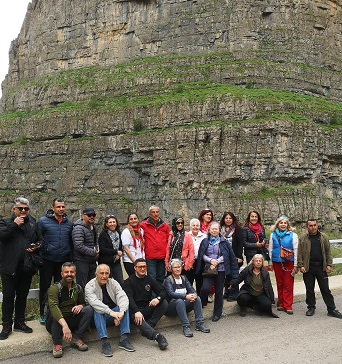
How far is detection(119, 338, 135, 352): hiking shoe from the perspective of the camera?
858 centimetres

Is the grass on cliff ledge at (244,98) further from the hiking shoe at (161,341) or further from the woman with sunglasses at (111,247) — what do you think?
the hiking shoe at (161,341)

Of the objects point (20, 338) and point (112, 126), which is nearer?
point (20, 338)

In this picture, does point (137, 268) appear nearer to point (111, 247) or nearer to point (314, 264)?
point (111, 247)

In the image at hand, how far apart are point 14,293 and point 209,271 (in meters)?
4.36

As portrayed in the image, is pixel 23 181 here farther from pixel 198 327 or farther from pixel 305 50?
pixel 198 327

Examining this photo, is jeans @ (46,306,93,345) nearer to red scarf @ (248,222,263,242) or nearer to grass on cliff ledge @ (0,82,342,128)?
red scarf @ (248,222,263,242)

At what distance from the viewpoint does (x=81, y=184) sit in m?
38.7

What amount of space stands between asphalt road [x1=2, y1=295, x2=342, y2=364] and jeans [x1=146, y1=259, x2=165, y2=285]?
182 centimetres

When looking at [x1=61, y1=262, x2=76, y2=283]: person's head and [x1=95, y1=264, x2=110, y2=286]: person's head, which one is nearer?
[x1=61, y1=262, x2=76, y2=283]: person's head

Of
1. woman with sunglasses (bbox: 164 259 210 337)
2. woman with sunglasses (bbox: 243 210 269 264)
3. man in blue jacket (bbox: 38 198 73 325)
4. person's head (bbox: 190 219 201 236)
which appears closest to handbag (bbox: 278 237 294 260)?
woman with sunglasses (bbox: 243 210 269 264)

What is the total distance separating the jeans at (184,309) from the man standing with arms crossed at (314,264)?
2.92 metres

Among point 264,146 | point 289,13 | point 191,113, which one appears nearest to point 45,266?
point 264,146

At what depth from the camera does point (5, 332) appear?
8.68m

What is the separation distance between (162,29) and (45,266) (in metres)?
38.0
